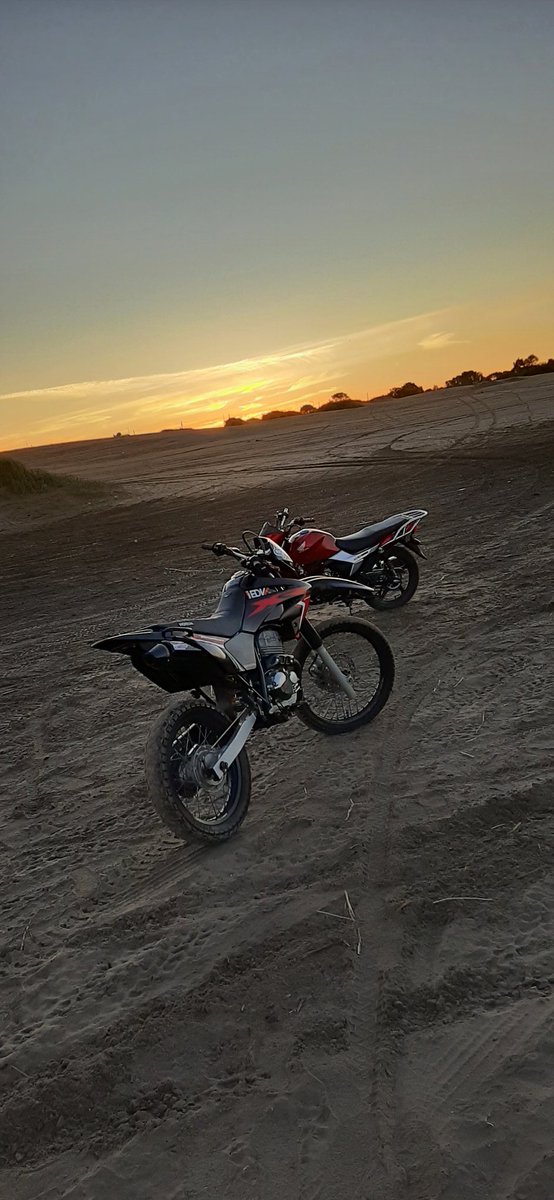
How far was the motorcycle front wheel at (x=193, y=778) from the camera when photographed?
3.77 m

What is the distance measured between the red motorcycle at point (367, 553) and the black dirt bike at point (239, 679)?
1116 millimetres

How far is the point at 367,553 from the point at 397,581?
689 mm

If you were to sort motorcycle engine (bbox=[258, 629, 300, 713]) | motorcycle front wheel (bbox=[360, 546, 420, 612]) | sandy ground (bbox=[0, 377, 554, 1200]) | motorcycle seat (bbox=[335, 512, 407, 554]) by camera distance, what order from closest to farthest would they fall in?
sandy ground (bbox=[0, 377, 554, 1200])
motorcycle engine (bbox=[258, 629, 300, 713])
motorcycle seat (bbox=[335, 512, 407, 554])
motorcycle front wheel (bbox=[360, 546, 420, 612])

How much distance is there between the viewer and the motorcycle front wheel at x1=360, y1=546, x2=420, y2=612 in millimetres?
7289

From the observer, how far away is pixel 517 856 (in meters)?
3.57

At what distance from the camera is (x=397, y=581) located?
7.32 metres

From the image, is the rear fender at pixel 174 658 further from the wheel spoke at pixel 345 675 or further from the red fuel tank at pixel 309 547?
the red fuel tank at pixel 309 547

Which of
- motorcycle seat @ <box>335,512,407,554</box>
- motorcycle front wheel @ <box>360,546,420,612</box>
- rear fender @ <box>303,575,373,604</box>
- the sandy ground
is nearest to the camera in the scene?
the sandy ground

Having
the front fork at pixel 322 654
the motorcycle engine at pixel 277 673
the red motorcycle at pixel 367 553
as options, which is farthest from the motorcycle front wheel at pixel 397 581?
the motorcycle engine at pixel 277 673

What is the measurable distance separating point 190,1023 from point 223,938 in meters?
0.43

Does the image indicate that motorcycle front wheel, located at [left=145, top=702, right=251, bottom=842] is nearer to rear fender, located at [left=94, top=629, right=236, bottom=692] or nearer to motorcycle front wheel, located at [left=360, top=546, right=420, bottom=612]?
rear fender, located at [left=94, top=629, right=236, bottom=692]

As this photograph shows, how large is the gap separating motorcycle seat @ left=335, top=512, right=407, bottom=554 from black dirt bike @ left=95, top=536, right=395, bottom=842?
5.19 ft

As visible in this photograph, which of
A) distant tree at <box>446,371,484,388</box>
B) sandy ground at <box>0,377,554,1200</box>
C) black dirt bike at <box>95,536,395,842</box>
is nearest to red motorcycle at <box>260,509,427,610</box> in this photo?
sandy ground at <box>0,377,554,1200</box>

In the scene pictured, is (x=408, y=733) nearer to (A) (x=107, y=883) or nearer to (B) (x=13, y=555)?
(A) (x=107, y=883)
